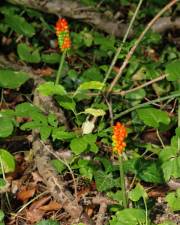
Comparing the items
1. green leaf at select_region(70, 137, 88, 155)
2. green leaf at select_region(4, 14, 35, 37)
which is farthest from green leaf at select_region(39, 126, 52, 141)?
green leaf at select_region(4, 14, 35, 37)

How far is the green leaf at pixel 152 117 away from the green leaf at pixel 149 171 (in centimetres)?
18

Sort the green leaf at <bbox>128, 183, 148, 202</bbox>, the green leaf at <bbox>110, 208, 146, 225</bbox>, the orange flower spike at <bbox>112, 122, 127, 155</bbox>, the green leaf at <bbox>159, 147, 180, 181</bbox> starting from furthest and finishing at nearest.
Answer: the green leaf at <bbox>159, 147, 180, 181</bbox>
the green leaf at <bbox>128, 183, 148, 202</bbox>
the green leaf at <bbox>110, 208, 146, 225</bbox>
the orange flower spike at <bbox>112, 122, 127, 155</bbox>

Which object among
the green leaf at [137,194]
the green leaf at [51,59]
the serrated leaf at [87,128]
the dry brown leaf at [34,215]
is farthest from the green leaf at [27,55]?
the green leaf at [137,194]

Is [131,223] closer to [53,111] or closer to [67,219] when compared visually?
[67,219]

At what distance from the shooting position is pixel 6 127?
2.10 metres

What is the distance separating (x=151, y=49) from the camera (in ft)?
A: 11.2

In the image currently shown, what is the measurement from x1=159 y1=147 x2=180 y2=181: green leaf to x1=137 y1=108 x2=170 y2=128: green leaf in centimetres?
14

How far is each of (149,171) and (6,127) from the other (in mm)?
649

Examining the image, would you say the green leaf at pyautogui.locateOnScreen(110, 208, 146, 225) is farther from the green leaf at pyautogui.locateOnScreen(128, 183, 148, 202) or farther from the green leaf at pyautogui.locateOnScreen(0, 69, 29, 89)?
the green leaf at pyautogui.locateOnScreen(0, 69, 29, 89)

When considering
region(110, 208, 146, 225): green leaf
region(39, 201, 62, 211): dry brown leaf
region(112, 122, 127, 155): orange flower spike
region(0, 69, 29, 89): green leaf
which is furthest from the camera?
region(0, 69, 29, 89): green leaf

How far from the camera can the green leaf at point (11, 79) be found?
8.04ft

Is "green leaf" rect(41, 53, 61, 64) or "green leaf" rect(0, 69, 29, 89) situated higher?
"green leaf" rect(41, 53, 61, 64)

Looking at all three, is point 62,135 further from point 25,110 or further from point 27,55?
point 27,55

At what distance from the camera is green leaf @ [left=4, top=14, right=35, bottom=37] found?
300 cm
